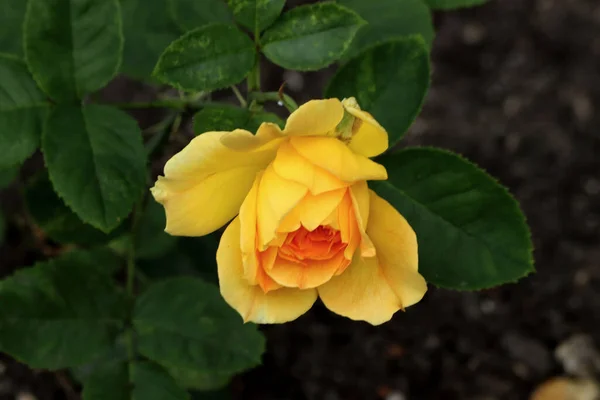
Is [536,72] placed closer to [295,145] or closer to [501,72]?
[501,72]

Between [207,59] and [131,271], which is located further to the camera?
[131,271]

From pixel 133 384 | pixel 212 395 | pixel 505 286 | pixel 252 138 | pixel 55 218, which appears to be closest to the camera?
pixel 252 138

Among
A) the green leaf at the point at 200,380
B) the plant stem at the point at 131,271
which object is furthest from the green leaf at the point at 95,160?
the green leaf at the point at 200,380

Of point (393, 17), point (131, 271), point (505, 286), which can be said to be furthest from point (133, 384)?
point (505, 286)

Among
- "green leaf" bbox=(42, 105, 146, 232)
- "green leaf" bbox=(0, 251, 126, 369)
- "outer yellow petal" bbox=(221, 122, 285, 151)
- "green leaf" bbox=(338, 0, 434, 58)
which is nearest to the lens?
"outer yellow petal" bbox=(221, 122, 285, 151)

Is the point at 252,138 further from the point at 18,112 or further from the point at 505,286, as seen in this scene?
the point at 505,286

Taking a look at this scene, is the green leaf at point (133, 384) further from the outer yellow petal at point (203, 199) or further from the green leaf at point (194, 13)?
the green leaf at point (194, 13)

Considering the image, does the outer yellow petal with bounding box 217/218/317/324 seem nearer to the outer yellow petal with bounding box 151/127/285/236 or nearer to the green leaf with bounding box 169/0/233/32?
the outer yellow petal with bounding box 151/127/285/236

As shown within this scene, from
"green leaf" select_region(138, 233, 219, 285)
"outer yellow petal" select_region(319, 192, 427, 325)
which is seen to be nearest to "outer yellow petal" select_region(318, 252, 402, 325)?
"outer yellow petal" select_region(319, 192, 427, 325)
